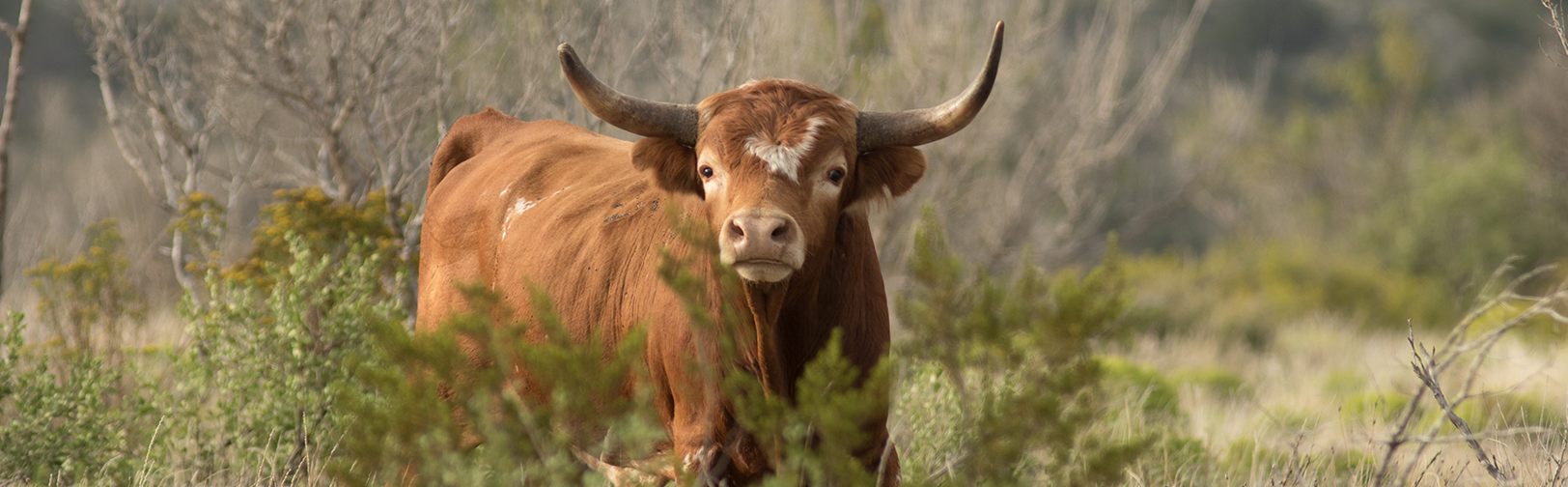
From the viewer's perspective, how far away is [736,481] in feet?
11.3

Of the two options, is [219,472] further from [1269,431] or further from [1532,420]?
[1532,420]

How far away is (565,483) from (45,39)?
38.5m

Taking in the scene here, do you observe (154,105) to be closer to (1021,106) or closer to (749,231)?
(749,231)

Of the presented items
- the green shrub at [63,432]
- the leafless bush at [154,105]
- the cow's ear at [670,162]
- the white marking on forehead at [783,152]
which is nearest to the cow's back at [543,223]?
the cow's ear at [670,162]

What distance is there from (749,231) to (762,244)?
5 centimetres

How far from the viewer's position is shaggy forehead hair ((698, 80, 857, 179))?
3139 millimetres

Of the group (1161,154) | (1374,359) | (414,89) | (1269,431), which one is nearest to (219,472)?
(414,89)

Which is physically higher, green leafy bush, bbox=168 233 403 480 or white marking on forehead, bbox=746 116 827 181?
white marking on forehead, bbox=746 116 827 181

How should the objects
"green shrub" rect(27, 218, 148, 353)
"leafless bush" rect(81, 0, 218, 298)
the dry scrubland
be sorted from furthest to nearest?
"leafless bush" rect(81, 0, 218, 298) → "green shrub" rect(27, 218, 148, 353) → the dry scrubland

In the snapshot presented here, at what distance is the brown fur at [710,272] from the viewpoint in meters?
3.19

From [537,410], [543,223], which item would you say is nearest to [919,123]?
[537,410]

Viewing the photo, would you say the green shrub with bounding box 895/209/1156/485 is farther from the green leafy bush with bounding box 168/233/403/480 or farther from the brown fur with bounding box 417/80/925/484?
the green leafy bush with bounding box 168/233/403/480

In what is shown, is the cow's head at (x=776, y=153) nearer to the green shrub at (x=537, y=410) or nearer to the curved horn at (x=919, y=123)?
the curved horn at (x=919, y=123)

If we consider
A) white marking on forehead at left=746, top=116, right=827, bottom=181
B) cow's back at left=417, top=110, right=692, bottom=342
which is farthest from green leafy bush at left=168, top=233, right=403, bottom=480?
white marking on forehead at left=746, top=116, right=827, bottom=181
